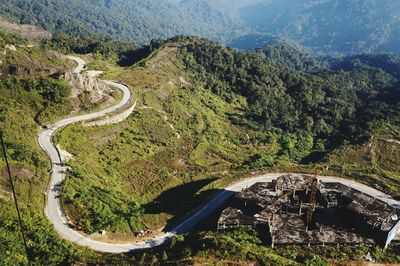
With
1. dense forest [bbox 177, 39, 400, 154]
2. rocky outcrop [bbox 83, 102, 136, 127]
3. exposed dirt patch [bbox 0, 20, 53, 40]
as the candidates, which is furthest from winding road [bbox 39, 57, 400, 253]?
exposed dirt patch [bbox 0, 20, 53, 40]

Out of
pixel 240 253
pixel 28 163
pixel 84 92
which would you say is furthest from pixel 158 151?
pixel 240 253

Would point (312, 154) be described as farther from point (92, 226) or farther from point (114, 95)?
point (92, 226)

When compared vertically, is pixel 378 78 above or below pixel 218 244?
below

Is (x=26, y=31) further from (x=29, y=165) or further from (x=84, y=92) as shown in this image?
(x=29, y=165)

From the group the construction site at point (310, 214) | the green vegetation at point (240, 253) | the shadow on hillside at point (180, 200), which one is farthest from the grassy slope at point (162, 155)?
the construction site at point (310, 214)

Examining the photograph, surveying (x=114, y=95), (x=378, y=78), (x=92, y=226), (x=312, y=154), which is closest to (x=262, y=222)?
(x=92, y=226)

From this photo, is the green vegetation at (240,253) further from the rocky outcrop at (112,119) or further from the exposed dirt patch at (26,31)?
the exposed dirt patch at (26,31)

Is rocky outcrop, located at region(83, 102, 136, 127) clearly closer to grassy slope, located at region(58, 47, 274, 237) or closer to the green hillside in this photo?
grassy slope, located at region(58, 47, 274, 237)
